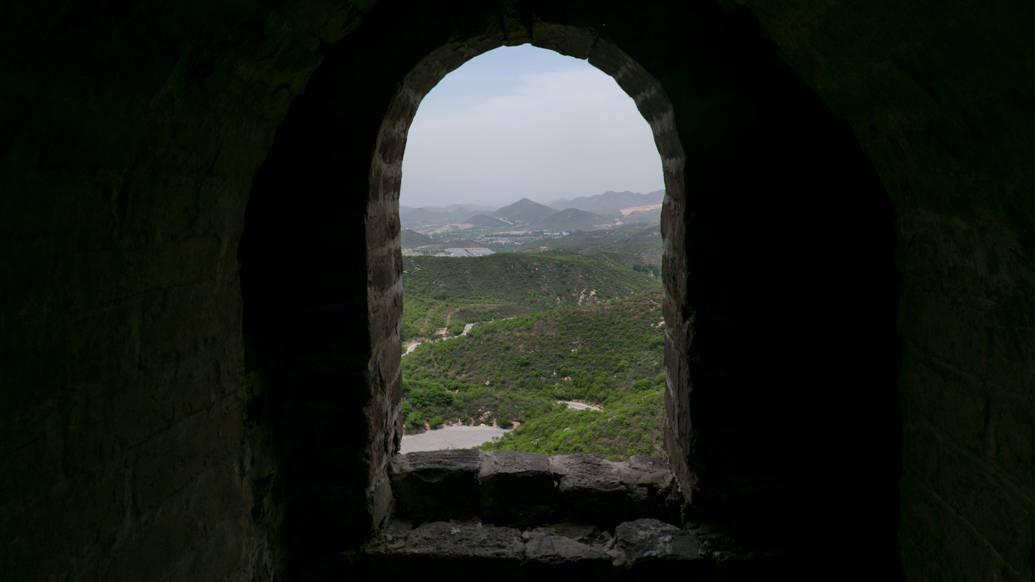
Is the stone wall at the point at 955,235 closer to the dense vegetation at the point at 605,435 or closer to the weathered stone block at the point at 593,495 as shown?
the weathered stone block at the point at 593,495

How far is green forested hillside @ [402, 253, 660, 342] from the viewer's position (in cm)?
2120

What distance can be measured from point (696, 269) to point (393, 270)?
1311mm

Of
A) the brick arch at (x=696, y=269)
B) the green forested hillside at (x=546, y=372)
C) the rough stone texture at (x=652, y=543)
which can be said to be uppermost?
the brick arch at (x=696, y=269)

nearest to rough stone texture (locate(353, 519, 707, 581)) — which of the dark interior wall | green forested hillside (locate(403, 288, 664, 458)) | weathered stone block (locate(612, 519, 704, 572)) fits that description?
weathered stone block (locate(612, 519, 704, 572))

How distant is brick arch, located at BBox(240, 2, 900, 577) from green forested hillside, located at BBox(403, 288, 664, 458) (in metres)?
3.97

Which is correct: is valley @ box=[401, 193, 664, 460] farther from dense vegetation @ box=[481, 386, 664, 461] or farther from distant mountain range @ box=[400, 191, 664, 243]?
distant mountain range @ box=[400, 191, 664, 243]

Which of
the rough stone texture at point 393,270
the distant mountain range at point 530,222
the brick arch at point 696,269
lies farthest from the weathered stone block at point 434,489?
the distant mountain range at point 530,222

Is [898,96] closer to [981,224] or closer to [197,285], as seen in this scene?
[981,224]

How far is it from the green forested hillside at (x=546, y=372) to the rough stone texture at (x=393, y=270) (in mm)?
4050

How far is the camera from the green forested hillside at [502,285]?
835 inches

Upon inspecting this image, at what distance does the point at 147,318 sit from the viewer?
1605mm

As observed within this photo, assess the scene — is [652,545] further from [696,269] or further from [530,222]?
[530,222]

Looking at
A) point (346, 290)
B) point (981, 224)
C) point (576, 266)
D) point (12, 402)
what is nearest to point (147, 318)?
point (12, 402)

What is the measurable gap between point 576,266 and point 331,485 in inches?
910
